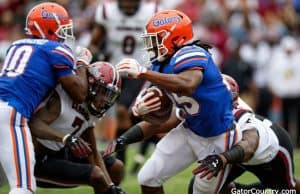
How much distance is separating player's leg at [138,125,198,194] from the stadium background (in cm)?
508

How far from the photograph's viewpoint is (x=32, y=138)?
5684mm

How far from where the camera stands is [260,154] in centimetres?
572

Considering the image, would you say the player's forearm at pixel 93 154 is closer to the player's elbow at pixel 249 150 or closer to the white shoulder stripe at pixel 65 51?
the white shoulder stripe at pixel 65 51

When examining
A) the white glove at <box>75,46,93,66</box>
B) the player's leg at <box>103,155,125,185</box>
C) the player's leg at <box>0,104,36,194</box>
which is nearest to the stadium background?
the player's leg at <box>103,155,125,185</box>

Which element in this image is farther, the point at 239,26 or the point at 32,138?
the point at 239,26

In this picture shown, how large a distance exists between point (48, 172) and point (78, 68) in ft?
2.41

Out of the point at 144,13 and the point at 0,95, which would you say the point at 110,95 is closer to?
the point at 0,95

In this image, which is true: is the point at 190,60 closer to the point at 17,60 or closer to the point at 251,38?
the point at 17,60

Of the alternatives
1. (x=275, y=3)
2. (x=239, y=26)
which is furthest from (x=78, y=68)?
(x=275, y=3)

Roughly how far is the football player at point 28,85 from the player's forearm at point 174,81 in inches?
20.7

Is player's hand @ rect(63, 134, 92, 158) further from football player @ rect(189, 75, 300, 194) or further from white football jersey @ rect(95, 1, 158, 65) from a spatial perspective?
white football jersey @ rect(95, 1, 158, 65)

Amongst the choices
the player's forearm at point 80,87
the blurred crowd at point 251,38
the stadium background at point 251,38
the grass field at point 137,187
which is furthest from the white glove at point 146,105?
the blurred crowd at point 251,38

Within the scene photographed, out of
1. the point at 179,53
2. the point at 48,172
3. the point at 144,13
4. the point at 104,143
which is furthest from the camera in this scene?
the point at 104,143

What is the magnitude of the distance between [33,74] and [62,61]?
0.20 m
